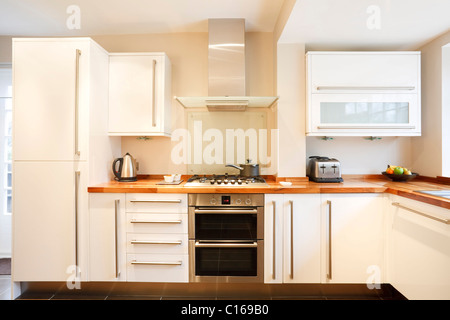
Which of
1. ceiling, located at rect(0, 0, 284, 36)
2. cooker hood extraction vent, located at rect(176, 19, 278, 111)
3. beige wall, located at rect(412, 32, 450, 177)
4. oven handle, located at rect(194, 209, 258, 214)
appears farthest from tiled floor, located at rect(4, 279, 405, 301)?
ceiling, located at rect(0, 0, 284, 36)

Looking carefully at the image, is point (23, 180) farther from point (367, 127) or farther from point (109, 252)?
point (367, 127)

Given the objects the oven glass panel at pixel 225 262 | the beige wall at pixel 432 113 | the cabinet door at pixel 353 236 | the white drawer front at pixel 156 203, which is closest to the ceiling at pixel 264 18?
the beige wall at pixel 432 113

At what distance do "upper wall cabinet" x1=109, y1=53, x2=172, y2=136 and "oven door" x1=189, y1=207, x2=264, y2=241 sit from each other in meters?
0.97

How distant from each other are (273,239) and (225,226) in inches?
15.4

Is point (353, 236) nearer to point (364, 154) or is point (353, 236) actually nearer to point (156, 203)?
point (364, 154)

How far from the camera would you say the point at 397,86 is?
228 centimetres

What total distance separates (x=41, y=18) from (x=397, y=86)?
3.36 m

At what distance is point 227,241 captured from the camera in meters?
1.99

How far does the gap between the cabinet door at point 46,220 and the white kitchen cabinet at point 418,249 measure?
2.44 metres

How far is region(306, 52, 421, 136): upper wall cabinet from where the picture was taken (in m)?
2.28

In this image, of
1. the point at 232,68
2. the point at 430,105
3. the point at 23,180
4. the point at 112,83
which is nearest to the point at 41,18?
the point at 112,83

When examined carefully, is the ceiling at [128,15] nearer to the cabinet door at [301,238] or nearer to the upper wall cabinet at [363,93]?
the upper wall cabinet at [363,93]

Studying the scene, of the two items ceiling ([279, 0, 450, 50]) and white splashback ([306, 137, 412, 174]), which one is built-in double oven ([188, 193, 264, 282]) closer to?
white splashback ([306, 137, 412, 174])

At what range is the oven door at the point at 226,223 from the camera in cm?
199
